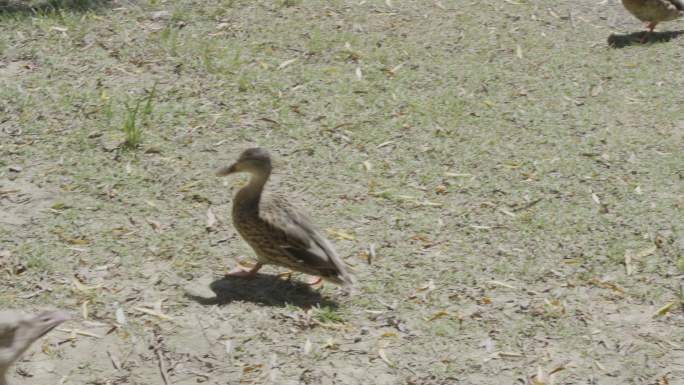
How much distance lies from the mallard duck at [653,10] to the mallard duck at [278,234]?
573 cm

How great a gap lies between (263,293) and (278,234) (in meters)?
0.38

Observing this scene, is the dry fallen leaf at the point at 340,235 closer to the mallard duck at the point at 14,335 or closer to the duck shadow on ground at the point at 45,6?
the mallard duck at the point at 14,335

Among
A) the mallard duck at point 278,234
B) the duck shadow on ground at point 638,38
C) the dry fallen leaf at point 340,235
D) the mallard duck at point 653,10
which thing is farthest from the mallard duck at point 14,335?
the mallard duck at point 653,10

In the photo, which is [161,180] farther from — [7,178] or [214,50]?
[214,50]

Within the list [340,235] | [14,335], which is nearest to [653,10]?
[340,235]

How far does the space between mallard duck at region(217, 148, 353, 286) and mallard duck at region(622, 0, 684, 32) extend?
5734mm

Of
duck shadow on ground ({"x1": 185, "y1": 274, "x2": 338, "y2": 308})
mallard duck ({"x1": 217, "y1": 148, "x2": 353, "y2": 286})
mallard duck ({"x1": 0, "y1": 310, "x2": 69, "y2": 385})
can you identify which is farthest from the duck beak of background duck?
mallard duck ({"x1": 0, "y1": 310, "x2": 69, "y2": 385})

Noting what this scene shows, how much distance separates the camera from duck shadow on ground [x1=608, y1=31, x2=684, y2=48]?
10.1 meters

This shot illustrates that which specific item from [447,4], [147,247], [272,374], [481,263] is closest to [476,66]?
[447,4]

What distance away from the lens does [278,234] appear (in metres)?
5.82

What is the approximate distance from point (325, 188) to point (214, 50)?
2322 millimetres

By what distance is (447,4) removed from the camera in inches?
415

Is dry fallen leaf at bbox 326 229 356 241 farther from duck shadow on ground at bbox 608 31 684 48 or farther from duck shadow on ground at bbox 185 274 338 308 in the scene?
duck shadow on ground at bbox 608 31 684 48

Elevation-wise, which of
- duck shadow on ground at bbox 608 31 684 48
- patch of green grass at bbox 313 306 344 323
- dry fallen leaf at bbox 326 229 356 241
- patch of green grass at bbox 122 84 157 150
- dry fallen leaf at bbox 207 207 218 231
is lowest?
duck shadow on ground at bbox 608 31 684 48
